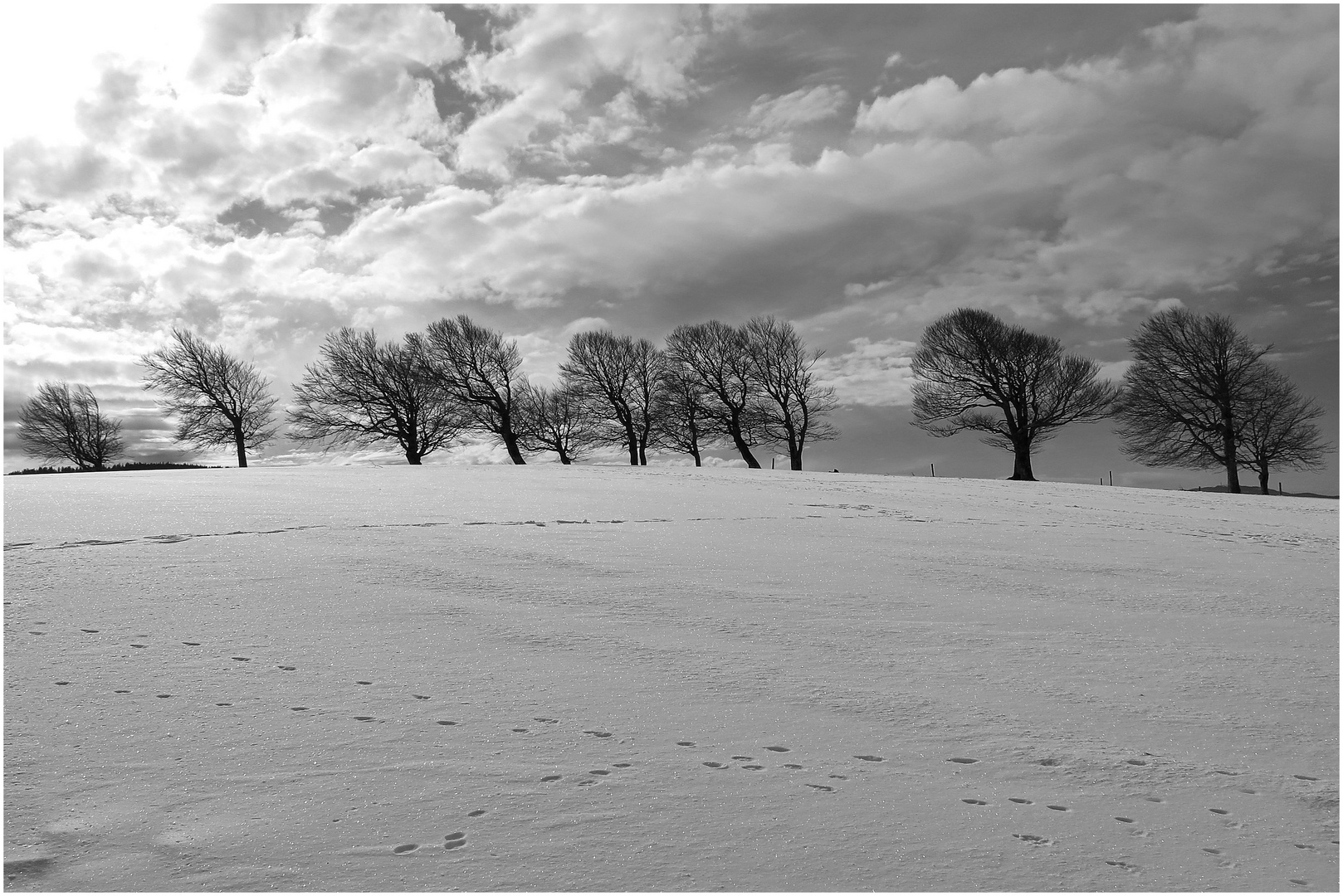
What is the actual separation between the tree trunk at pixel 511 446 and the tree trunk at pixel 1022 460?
19189mm

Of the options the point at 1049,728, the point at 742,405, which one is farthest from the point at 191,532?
the point at 742,405

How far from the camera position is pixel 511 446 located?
33.8 m

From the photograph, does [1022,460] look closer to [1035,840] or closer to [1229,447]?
[1229,447]

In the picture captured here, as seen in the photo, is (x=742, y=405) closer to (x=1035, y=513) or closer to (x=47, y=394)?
(x=1035, y=513)

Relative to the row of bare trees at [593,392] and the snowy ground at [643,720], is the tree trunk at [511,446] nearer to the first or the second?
the row of bare trees at [593,392]

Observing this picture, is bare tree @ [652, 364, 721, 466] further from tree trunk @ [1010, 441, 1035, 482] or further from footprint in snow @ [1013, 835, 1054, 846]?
footprint in snow @ [1013, 835, 1054, 846]

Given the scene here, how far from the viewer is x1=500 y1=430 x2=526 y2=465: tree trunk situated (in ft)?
110

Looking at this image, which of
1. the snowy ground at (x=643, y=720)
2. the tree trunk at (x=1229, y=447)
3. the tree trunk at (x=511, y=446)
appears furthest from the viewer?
the tree trunk at (x=511, y=446)

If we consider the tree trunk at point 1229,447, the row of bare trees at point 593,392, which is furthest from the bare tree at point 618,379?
the tree trunk at point 1229,447

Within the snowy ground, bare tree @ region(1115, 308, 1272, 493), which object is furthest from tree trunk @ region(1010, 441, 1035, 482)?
the snowy ground

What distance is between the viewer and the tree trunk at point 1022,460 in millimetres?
28109

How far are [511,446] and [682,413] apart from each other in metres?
7.39

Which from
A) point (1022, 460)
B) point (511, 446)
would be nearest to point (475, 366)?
point (511, 446)

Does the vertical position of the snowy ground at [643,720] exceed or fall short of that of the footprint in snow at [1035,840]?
it exceeds it
